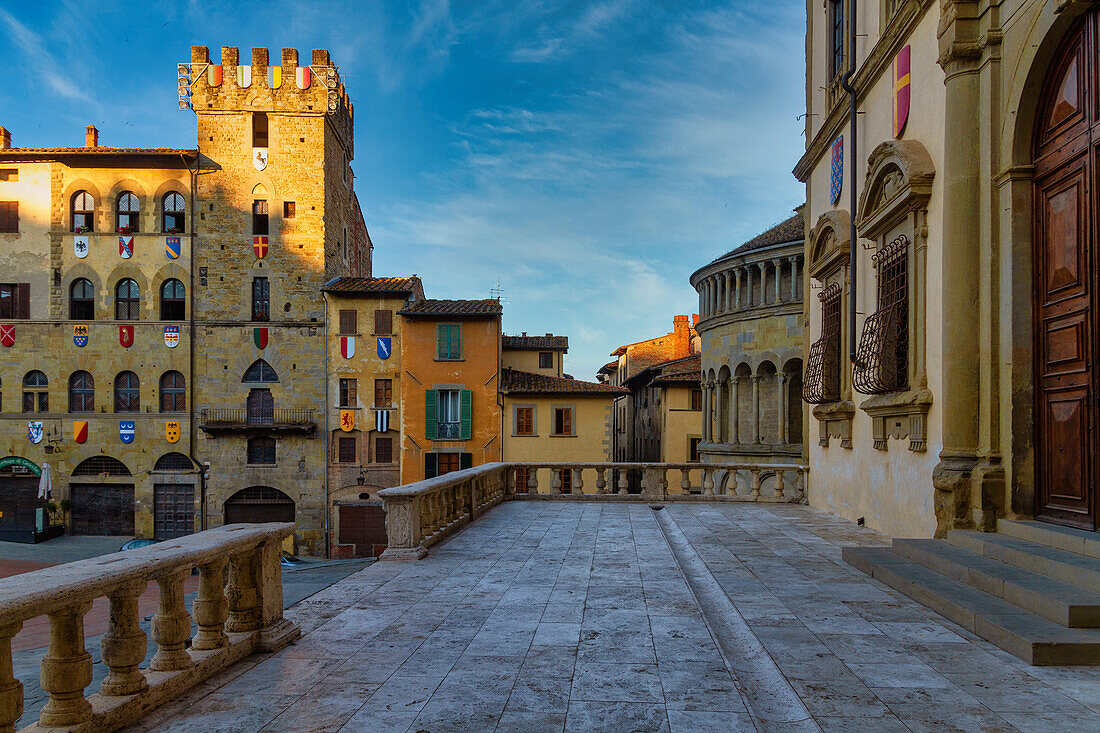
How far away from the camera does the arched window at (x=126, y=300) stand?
34938mm

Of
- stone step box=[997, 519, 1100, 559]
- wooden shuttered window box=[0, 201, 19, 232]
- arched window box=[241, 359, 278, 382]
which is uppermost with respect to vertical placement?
wooden shuttered window box=[0, 201, 19, 232]

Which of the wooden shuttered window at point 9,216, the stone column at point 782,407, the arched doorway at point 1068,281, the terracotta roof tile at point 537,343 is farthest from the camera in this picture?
the terracotta roof tile at point 537,343

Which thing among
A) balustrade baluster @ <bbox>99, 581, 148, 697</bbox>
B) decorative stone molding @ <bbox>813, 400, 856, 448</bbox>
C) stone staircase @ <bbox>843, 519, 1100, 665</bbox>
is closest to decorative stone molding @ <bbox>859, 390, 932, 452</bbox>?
decorative stone molding @ <bbox>813, 400, 856, 448</bbox>

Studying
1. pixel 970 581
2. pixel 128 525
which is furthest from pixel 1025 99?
pixel 128 525

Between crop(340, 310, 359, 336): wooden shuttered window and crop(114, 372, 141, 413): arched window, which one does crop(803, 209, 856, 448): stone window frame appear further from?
crop(114, 372, 141, 413): arched window

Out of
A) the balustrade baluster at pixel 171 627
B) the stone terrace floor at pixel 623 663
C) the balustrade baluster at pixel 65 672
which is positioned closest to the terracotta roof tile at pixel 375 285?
the stone terrace floor at pixel 623 663

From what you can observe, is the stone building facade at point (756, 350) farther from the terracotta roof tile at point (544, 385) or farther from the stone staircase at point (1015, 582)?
the stone staircase at point (1015, 582)

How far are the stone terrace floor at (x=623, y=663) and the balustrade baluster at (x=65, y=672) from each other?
43cm

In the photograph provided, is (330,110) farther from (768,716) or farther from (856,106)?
(768,716)

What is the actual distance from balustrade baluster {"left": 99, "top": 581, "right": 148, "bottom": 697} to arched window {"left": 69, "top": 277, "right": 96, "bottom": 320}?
122ft

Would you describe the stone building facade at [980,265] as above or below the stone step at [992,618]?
above

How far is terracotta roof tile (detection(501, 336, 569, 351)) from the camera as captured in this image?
3778 cm

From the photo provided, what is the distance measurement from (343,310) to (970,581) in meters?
32.0

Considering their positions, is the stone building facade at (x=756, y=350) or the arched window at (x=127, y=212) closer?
the stone building facade at (x=756, y=350)
